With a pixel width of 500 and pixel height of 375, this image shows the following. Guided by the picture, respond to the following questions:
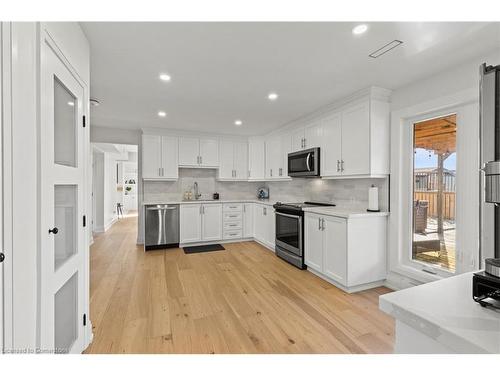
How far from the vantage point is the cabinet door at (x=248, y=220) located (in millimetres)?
5188

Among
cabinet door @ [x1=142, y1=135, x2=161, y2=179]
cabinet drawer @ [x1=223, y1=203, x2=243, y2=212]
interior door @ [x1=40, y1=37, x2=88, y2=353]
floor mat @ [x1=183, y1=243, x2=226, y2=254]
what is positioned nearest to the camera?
interior door @ [x1=40, y1=37, x2=88, y2=353]

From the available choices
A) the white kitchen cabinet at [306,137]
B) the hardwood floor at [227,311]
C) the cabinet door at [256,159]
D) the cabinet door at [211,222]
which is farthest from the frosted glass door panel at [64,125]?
the cabinet door at [256,159]

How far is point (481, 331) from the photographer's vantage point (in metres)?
0.61

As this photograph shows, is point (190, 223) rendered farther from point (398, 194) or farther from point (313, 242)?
point (398, 194)

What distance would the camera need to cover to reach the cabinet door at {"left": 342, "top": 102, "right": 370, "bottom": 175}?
282 cm

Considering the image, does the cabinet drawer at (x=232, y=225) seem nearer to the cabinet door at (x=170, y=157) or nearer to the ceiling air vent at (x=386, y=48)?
the cabinet door at (x=170, y=157)

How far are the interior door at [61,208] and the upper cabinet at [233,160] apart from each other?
354 cm

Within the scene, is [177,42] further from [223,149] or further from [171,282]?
[223,149]

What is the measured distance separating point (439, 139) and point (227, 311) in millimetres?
2851

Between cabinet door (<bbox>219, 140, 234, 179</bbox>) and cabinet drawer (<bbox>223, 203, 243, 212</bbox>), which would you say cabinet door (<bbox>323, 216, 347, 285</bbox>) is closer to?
cabinet drawer (<bbox>223, 203, 243, 212</bbox>)

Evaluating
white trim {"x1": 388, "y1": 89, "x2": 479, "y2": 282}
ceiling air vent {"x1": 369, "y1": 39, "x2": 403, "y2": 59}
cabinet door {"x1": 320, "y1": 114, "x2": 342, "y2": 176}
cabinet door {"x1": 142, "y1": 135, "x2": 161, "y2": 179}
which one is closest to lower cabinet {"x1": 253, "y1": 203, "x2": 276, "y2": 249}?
cabinet door {"x1": 320, "y1": 114, "x2": 342, "y2": 176}

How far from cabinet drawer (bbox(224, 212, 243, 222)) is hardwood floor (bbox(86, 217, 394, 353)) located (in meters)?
1.37
